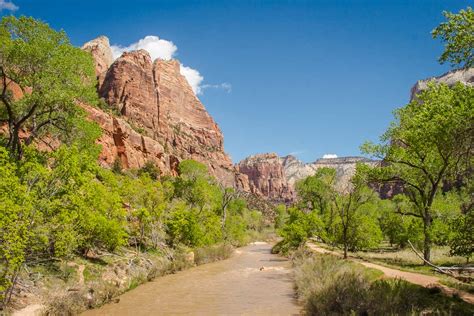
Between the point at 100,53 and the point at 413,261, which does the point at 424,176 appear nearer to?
the point at 413,261

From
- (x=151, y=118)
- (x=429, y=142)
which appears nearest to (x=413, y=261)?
(x=429, y=142)

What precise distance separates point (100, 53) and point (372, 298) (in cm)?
16807

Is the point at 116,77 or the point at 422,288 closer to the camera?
the point at 422,288

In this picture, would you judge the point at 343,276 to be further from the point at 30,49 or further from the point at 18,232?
the point at 30,49

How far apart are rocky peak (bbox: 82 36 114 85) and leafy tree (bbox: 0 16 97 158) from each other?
11947cm

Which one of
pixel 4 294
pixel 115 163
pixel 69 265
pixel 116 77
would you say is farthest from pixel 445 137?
pixel 116 77

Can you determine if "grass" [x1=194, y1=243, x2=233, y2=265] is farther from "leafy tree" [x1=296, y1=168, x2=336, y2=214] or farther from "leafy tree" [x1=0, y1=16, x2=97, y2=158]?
"leafy tree" [x1=0, y1=16, x2=97, y2=158]

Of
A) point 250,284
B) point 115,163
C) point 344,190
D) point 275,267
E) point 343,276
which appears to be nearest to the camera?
point 343,276

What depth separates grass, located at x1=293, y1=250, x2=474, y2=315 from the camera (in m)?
11.1

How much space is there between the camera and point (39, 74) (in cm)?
2067

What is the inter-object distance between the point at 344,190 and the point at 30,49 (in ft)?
87.9

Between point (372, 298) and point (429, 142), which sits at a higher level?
point (429, 142)

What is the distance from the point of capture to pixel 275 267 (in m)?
34.9

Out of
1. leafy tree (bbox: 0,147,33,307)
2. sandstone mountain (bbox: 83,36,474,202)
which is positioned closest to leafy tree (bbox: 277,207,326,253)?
sandstone mountain (bbox: 83,36,474,202)
